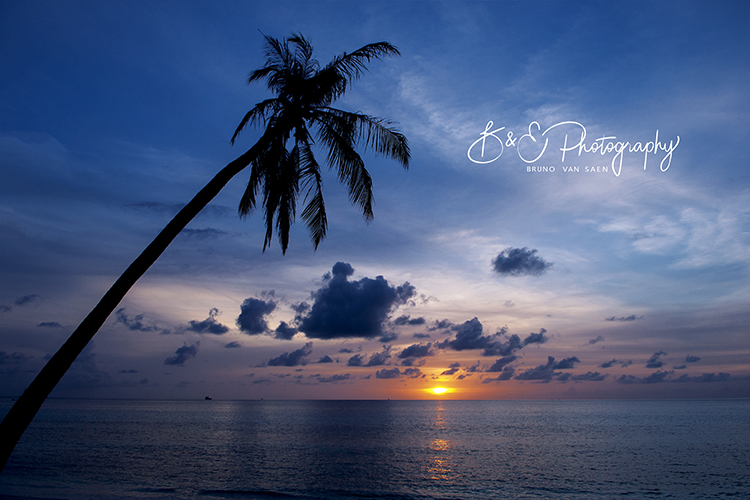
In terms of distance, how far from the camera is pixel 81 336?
6.45 metres

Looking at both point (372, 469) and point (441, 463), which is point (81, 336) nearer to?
point (372, 469)

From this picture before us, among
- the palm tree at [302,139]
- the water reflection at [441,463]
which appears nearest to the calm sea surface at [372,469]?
the water reflection at [441,463]

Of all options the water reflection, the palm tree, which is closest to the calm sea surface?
the water reflection

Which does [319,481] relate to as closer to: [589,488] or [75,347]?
[589,488]

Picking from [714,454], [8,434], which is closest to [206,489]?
[8,434]

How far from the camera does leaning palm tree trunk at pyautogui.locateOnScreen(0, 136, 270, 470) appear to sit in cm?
590

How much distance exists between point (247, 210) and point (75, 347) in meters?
5.78

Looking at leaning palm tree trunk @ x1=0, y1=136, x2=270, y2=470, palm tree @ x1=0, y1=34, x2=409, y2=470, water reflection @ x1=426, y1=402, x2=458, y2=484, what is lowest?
water reflection @ x1=426, y1=402, x2=458, y2=484

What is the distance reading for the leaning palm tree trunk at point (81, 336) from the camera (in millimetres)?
5898

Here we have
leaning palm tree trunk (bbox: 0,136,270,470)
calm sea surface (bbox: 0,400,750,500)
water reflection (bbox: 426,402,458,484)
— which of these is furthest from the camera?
water reflection (bbox: 426,402,458,484)

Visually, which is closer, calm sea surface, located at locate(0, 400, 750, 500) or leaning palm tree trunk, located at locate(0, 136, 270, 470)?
leaning palm tree trunk, located at locate(0, 136, 270, 470)

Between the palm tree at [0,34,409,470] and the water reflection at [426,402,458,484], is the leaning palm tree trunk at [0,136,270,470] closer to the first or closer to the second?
the palm tree at [0,34,409,470]

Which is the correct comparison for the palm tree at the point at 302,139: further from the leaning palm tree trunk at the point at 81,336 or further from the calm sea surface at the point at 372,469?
the calm sea surface at the point at 372,469

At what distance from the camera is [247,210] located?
1152cm
